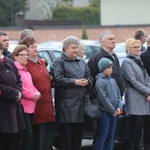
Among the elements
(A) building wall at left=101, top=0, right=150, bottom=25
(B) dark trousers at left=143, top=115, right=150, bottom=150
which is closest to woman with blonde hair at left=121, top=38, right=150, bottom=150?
(B) dark trousers at left=143, top=115, right=150, bottom=150

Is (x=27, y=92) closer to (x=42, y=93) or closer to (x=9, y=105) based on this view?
(x=42, y=93)

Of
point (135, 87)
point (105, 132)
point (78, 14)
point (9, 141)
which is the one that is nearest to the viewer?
point (9, 141)

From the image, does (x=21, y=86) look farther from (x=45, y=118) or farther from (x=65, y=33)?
(x=65, y=33)

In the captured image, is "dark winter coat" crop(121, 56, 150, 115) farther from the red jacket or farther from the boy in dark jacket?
the red jacket

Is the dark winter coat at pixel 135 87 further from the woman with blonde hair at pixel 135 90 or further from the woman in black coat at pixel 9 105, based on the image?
the woman in black coat at pixel 9 105

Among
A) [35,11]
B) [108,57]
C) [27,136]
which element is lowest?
[27,136]

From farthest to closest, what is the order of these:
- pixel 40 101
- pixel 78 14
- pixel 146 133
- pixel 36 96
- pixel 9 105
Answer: pixel 78 14 < pixel 146 133 < pixel 40 101 < pixel 36 96 < pixel 9 105

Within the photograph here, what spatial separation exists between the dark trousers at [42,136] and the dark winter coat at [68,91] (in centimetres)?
22

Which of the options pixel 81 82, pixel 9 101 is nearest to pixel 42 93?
pixel 81 82

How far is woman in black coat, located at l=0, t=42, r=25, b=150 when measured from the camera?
7.88 m

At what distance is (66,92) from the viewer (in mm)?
8938

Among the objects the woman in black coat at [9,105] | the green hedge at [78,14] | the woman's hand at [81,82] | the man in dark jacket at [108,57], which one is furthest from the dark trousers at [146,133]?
the green hedge at [78,14]

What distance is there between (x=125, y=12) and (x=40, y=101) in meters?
45.8

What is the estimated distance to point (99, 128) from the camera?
9.34 m
